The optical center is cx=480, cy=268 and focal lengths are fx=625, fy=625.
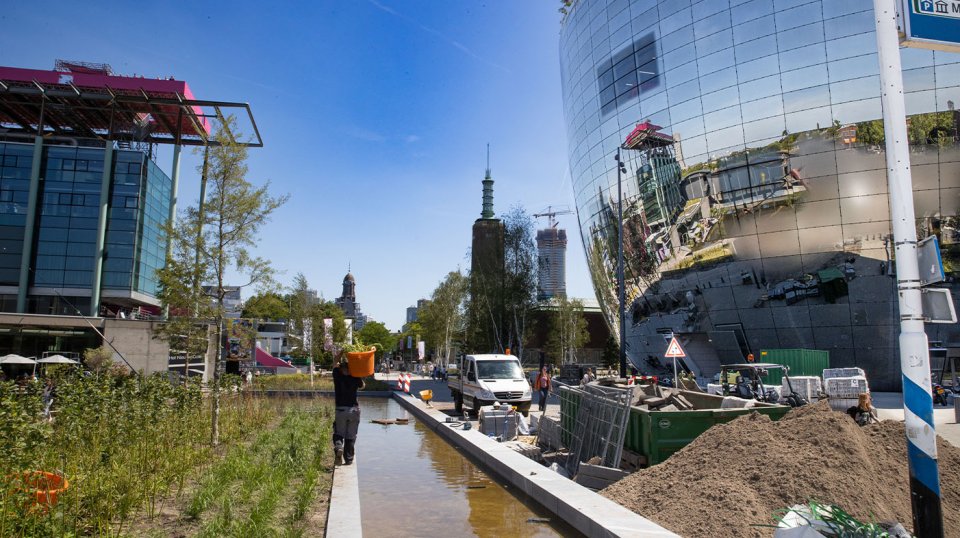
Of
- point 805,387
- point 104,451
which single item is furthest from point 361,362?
point 805,387

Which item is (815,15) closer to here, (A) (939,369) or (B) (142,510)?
(A) (939,369)

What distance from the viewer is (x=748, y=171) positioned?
30781 mm

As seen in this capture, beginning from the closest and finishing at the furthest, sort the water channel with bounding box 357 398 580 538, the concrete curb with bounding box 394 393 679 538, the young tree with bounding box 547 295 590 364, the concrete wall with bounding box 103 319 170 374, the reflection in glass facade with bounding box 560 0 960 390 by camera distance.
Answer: the concrete curb with bounding box 394 393 679 538 < the water channel with bounding box 357 398 580 538 < the reflection in glass facade with bounding box 560 0 960 390 < the concrete wall with bounding box 103 319 170 374 < the young tree with bounding box 547 295 590 364

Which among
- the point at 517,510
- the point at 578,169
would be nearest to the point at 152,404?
the point at 517,510

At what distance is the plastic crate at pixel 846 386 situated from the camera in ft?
68.4

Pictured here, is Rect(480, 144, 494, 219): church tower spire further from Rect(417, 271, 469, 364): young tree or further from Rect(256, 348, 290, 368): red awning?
Rect(256, 348, 290, 368): red awning

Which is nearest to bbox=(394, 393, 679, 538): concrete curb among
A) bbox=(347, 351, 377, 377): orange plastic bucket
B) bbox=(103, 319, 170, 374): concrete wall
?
bbox=(347, 351, 377, 377): orange plastic bucket

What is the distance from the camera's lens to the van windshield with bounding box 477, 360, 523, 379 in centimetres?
2103

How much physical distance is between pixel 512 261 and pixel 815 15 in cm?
3258

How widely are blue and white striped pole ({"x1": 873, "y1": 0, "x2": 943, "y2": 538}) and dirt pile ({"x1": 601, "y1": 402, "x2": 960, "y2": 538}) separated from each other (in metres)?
0.65

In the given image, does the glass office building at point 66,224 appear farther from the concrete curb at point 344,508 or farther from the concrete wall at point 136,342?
the concrete curb at point 344,508

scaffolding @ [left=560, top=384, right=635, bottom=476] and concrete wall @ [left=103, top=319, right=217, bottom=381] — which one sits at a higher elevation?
concrete wall @ [left=103, top=319, right=217, bottom=381]

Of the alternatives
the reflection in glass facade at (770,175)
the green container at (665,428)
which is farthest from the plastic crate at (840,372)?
the green container at (665,428)

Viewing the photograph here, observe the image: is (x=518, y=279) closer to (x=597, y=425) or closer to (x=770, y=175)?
(x=770, y=175)
